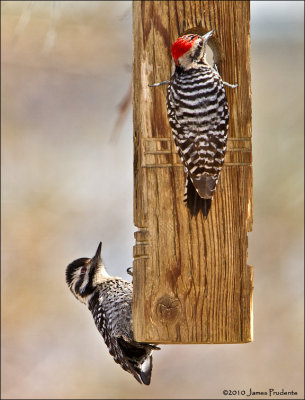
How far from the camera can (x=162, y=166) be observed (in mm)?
4688

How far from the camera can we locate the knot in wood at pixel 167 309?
4.61 metres

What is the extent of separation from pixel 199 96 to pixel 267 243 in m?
4.65

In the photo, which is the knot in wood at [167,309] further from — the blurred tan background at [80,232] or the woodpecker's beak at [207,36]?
the blurred tan background at [80,232]

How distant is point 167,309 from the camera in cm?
462

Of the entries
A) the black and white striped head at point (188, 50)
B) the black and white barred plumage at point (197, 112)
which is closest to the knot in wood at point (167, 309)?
the black and white barred plumage at point (197, 112)

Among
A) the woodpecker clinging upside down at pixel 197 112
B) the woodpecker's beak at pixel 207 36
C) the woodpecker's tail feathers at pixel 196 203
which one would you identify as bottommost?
the woodpecker's tail feathers at pixel 196 203

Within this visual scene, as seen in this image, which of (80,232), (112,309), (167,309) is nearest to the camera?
(167,309)

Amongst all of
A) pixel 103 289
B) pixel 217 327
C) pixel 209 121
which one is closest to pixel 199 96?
pixel 209 121

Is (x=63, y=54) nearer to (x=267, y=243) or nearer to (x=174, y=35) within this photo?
(x=267, y=243)

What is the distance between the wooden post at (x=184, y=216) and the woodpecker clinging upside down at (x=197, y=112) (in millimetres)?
96

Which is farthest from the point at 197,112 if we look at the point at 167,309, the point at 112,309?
the point at 112,309

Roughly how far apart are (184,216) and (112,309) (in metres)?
1.09

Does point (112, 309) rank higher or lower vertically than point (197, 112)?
lower

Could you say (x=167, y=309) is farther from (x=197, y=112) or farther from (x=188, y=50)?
(x=188, y=50)
